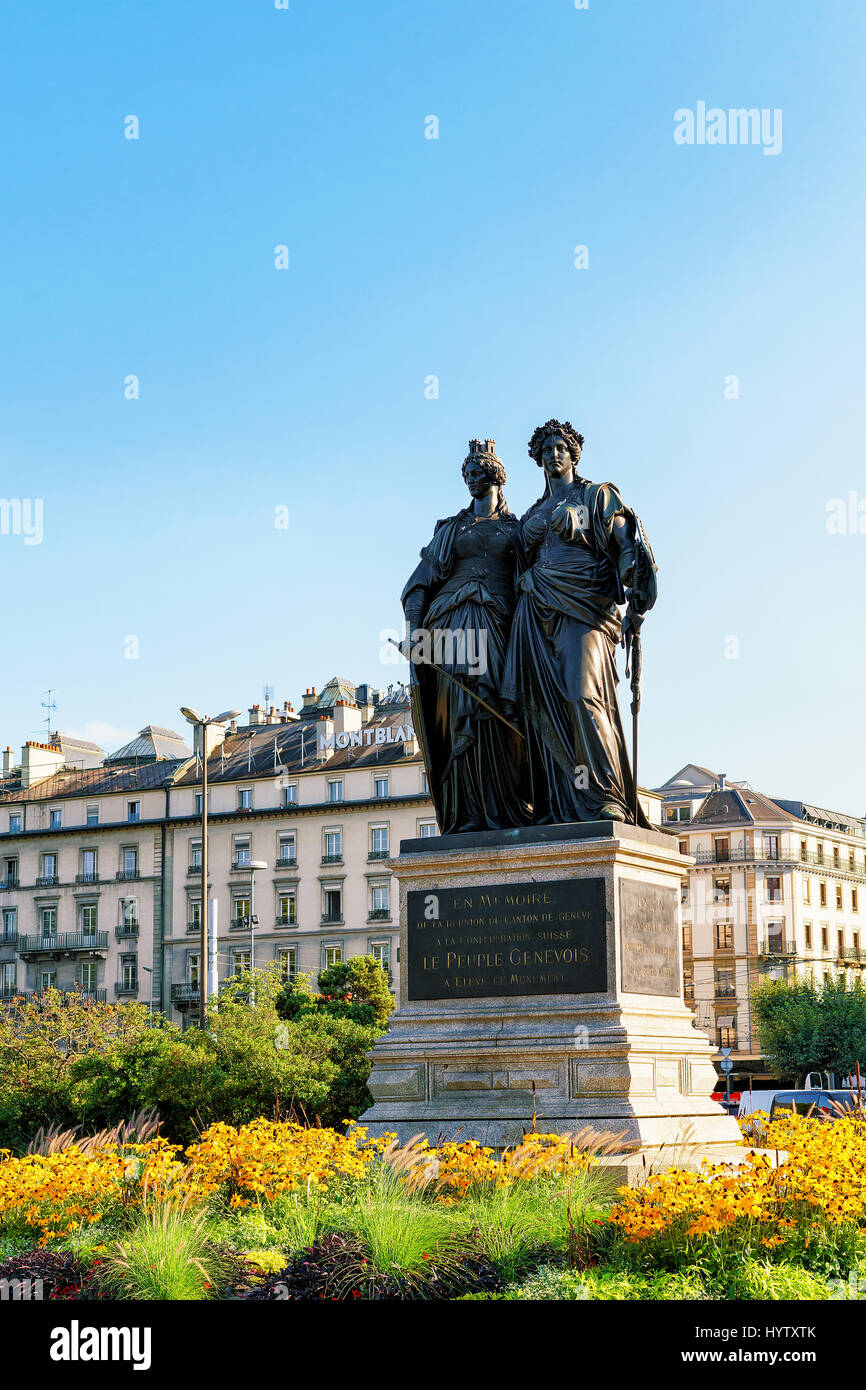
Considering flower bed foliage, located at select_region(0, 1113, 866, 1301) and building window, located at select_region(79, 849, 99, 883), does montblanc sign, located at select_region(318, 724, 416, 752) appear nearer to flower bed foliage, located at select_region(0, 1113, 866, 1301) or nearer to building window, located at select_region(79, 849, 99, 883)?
building window, located at select_region(79, 849, 99, 883)

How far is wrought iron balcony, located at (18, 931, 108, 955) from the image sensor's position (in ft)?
288

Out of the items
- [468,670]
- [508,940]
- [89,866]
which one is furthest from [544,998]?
[89,866]

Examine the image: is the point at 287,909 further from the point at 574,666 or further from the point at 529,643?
the point at 574,666

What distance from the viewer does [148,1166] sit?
442 inches

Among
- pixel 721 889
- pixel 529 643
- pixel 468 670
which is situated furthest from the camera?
pixel 721 889

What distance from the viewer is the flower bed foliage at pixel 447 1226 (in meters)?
8.78

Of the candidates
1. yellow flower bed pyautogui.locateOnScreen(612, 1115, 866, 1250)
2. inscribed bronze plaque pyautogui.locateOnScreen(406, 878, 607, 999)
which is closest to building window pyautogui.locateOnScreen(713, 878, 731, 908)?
inscribed bronze plaque pyautogui.locateOnScreen(406, 878, 607, 999)

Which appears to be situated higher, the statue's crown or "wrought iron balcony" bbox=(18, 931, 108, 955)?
the statue's crown

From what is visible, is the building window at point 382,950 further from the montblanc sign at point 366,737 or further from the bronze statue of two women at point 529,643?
the bronze statue of two women at point 529,643

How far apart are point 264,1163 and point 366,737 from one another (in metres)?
73.4

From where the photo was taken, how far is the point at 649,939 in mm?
13586

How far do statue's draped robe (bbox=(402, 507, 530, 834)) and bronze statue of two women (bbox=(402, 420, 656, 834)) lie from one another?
0.01 m
